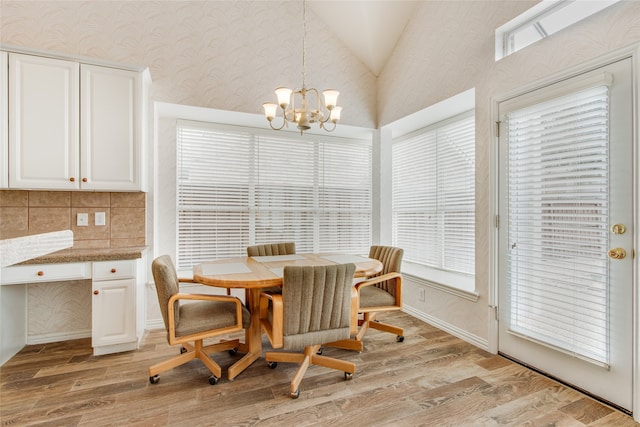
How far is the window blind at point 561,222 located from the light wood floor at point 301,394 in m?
0.41

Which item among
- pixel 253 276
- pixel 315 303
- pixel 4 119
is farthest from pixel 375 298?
pixel 4 119

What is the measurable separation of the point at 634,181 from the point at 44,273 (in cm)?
408

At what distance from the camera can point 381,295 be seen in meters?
2.67

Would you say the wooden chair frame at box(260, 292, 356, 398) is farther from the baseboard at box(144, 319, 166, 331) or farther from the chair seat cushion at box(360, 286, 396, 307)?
the baseboard at box(144, 319, 166, 331)

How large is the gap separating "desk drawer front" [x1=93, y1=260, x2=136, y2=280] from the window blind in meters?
3.16

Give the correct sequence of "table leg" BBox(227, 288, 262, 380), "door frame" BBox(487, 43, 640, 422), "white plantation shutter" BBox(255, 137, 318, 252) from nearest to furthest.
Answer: "door frame" BBox(487, 43, 640, 422)
"table leg" BBox(227, 288, 262, 380)
"white plantation shutter" BBox(255, 137, 318, 252)

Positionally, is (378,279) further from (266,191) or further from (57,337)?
(57,337)

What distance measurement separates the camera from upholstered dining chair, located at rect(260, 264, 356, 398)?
1916 mm

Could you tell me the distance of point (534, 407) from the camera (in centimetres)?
188

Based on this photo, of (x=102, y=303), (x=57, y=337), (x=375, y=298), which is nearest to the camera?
(x=102, y=303)

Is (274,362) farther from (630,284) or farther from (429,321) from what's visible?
(630,284)

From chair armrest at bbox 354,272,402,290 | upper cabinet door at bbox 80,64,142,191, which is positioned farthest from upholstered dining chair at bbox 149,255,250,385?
upper cabinet door at bbox 80,64,142,191

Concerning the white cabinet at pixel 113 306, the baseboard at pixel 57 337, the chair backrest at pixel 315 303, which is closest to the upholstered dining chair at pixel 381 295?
the chair backrest at pixel 315 303

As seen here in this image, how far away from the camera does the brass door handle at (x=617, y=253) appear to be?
1802 millimetres
